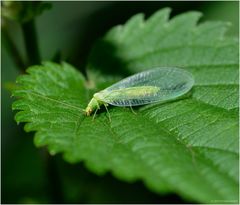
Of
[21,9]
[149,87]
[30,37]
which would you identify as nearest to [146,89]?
[149,87]

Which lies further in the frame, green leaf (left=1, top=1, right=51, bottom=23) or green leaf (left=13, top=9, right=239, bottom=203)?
green leaf (left=1, top=1, right=51, bottom=23)

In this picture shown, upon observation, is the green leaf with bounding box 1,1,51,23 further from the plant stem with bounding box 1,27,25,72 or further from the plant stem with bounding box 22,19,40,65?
the plant stem with bounding box 1,27,25,72

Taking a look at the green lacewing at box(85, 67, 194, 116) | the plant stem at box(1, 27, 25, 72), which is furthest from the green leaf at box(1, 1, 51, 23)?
the green lacewing at box(85, 67, 194, 116)

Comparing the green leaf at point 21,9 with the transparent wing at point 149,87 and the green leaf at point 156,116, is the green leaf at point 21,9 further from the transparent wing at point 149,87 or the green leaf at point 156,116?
the transparent wing at point 149,87

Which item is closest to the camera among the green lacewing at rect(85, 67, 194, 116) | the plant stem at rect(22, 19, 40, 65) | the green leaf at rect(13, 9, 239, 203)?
the green leaf at rect(13, 9, 239, 203)

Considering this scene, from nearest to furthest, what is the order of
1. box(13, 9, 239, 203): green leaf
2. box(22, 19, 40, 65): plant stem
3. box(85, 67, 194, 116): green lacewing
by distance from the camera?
box(13, 9, 239, 203): green leaf
box(85, 67, 194, 116): green lacewing
box(22, 19, 40, 65): plant stem

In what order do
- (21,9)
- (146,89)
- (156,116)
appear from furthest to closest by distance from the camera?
(146,89) < (21,9) < (156,116)

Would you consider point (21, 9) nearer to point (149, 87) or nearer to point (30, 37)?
point (30, 37)

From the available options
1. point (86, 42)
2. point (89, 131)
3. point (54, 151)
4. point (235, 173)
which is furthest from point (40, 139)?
point (86, 42)
